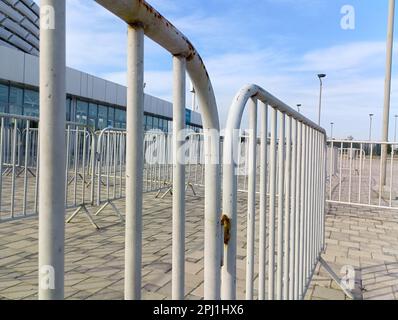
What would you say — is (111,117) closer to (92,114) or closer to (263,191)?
(92,114)

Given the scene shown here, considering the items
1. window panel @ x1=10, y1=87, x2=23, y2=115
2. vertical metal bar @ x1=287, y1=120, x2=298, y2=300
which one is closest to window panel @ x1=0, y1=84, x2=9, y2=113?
window panel @ x1=10, y1=87, x2=23, y2=115

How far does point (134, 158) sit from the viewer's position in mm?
794

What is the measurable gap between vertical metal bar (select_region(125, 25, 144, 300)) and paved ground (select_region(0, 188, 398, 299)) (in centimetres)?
159

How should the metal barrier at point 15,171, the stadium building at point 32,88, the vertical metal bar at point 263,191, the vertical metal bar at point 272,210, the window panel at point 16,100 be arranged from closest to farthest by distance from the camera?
the vertical metal bar at point 263,191, the vertical metal bar at point 272,210, the metal barrier at point 15,171, the stadium building at point 32,88, the window panel at point 16,100

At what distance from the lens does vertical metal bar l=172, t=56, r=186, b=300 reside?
3.12 feet

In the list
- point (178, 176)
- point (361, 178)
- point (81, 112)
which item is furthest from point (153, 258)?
point (81, 112)

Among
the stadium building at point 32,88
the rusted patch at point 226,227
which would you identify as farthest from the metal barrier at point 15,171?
the rusted patch at point 226,227

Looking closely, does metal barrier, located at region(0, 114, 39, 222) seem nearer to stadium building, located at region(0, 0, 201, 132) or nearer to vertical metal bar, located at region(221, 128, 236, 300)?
stadium building, located at region(0, 0, 201, 132)

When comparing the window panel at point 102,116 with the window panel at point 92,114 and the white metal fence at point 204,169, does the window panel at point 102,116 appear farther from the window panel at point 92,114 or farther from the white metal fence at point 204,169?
the white metal fence at point 204,169

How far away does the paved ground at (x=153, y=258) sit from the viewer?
102 inches

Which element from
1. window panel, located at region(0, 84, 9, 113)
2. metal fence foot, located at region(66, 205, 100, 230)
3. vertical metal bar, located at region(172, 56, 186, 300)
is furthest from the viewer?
window panel, located at region(0, 84, 9, 113)

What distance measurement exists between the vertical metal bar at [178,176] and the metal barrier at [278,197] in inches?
11.9

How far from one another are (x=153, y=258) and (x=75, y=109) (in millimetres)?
14439

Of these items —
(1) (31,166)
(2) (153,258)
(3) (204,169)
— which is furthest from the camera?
(1) (31,166)
